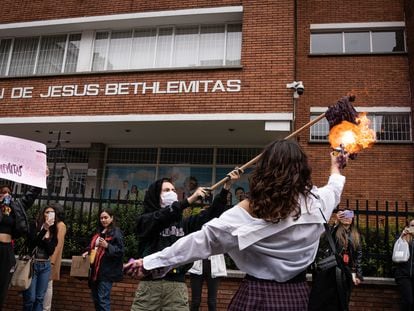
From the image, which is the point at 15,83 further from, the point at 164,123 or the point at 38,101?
the point at 164,123

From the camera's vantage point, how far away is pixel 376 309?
695 centimetres

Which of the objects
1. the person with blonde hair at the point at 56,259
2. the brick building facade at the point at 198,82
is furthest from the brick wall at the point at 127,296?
the brick building facade at the point at 198,82

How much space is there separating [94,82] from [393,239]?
904 cm

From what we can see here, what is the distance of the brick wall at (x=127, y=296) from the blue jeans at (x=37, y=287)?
1061 mm

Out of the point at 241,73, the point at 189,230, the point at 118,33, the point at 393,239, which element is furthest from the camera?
the point at 118,33

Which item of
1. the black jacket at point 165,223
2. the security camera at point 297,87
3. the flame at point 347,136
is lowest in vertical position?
the black jacket at point 165,223

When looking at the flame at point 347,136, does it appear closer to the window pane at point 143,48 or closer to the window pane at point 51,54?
the window pane at point 143,48

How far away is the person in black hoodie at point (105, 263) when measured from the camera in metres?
6.38

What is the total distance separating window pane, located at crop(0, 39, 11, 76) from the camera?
14517 mm

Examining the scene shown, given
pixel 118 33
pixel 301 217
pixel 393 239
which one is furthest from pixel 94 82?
pixel 301 217

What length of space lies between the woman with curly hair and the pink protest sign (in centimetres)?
338

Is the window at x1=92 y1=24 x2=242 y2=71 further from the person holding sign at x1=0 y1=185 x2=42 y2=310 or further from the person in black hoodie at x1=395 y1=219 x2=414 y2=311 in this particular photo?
the person holding sign at x1=0 y1=185 x2=42 y2=310

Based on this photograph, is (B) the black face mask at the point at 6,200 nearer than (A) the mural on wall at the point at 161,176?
Yes

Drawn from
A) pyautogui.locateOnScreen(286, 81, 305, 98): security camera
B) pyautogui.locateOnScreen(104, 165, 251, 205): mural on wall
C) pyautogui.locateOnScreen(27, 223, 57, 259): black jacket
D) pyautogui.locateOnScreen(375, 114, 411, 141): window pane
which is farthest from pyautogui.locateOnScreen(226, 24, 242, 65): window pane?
pyautogui.locateOnScreen(27, 223, 57, 259): black jacket
